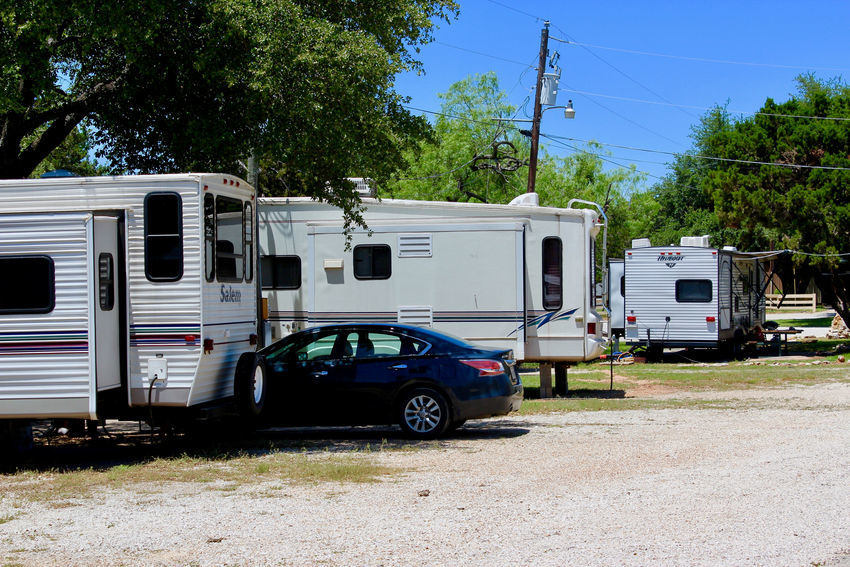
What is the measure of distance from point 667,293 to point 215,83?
15223 mm

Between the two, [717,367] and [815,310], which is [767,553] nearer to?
[717,367]

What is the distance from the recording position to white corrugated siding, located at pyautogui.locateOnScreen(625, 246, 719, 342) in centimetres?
2331

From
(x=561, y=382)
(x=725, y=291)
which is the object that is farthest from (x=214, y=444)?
(x=725, y=291)

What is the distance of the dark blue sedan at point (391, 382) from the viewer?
1079 cm

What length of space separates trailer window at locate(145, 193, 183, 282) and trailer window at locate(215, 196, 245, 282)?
0.47 meters

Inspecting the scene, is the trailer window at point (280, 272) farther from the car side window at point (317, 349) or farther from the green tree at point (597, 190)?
the green tree at point (597, 190)

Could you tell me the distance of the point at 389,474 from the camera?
8727 mm

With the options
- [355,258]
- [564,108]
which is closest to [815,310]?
[564,108]

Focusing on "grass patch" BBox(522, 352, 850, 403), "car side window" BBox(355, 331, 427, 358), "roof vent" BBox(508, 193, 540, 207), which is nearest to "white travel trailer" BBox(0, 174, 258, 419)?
"car side window" BBox(355, 331, 427, 358)

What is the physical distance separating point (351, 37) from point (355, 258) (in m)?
4.97

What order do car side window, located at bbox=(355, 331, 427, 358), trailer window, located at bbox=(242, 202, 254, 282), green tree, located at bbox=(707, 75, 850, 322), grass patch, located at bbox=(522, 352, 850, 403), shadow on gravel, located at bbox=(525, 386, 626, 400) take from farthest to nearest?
green tree, located at bbox=(707, 75, 850, 322)
grass patch, located at bbox=(522, 352, 850, 403)
shadow on gravel, located at bbox=(525, 386, 626, 400)
car side window, located at bbox=(355, 331, 427, 358)
trailer window, located at bbox=(242, 202, 254, 282)

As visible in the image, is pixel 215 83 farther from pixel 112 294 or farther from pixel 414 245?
pixel 414 245

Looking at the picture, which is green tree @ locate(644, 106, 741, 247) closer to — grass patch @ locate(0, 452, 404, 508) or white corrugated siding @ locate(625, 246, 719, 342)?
white corrugated siding @ locate(625, 246, 719, 342)

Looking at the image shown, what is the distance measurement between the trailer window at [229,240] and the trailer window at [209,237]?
83mm
